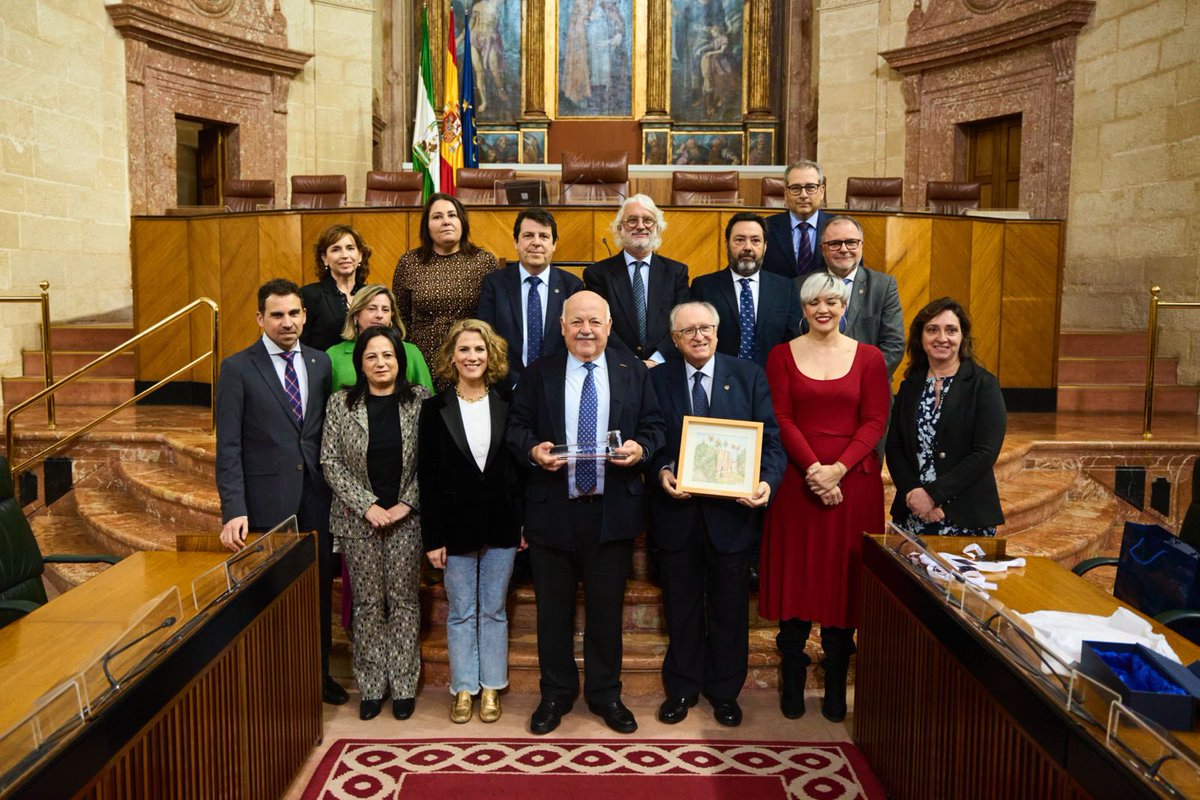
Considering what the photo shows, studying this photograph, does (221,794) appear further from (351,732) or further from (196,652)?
(351,732)

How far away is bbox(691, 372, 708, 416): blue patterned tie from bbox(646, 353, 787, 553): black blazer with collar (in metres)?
0.02

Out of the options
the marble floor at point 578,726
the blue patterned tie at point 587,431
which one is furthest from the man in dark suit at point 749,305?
the marble floor at point 578,726

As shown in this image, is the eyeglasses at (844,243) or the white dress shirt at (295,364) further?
the eyeglasses at (844,243)

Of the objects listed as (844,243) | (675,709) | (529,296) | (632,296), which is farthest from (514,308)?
(675,709)

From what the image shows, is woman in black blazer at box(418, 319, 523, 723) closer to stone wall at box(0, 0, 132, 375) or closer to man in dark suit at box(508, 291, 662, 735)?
man in dark suit at box(508, 291, 662, 735)

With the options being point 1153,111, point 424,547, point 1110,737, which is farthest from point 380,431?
point 1153,111

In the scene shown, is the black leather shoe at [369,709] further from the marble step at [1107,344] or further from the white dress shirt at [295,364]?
the marble step at [1107,344]

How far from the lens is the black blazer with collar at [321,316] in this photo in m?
3.90

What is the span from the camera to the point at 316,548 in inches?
134

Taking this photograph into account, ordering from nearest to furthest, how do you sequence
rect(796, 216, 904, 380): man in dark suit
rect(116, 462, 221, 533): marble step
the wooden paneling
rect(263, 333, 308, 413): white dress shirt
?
1. rect(263, 333, 308, 413): white dress shirt
2. rect(796, 216, 904, 380): man in dark suit
3. rect(116, 462, 221, 533): marble step
4. the wooden paneling

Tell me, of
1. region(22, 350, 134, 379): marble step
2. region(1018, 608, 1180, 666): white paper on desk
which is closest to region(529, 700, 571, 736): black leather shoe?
region(1018, 608, 1180, 666): white paper on desk

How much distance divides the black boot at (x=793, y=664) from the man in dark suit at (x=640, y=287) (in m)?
1.18

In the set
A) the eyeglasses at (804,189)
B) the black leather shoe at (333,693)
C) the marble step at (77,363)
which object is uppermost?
the eyeglasses at (804,189)

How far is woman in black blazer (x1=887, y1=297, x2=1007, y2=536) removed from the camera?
3.31 metres
